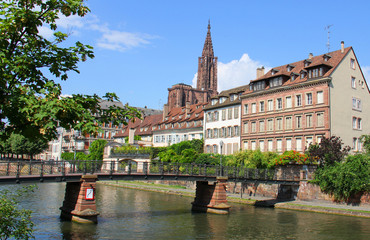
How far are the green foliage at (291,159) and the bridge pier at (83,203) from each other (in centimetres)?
2311

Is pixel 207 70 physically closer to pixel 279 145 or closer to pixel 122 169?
pixel 279 145

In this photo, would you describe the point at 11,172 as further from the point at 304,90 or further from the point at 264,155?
the point at 304,90

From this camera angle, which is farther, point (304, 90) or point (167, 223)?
point (304, 90)

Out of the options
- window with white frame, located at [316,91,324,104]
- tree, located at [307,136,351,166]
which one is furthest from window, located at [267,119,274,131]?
tree, located at [307,136,351,166]

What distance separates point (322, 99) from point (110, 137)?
64.7m

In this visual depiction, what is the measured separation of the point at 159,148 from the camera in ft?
229

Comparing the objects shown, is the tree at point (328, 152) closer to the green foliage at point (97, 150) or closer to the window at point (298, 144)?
the window at point (298, 144)

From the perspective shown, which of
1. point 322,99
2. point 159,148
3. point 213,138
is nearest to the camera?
point 322,99

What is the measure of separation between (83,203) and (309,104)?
2978 cm

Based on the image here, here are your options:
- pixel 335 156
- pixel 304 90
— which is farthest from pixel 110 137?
pixel 335 156

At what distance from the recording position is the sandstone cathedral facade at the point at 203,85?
431 feet

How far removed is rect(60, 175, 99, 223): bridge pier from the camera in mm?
27328

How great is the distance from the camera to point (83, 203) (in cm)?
2761

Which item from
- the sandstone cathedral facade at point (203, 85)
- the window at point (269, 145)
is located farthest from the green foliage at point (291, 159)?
the sandstone cathedral facade at point (203, 85)
